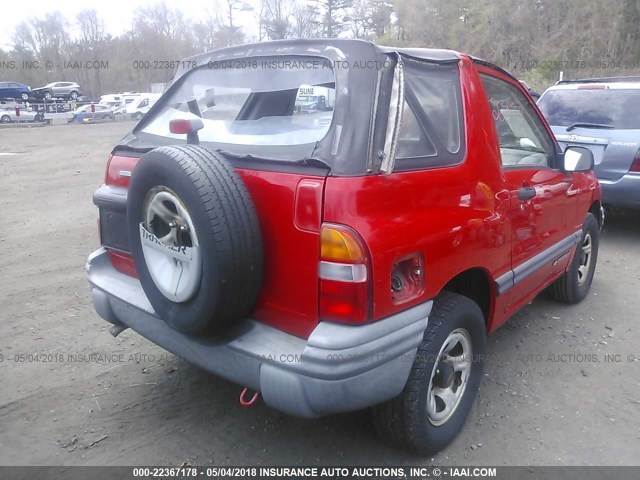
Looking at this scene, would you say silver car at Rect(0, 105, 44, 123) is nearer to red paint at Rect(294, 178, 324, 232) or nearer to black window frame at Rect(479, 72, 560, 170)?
black window frame at Rect(479, 72, 560, 170)

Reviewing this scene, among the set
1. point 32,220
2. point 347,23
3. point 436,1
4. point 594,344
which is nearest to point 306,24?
point 347,23

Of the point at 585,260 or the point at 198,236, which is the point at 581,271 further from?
the point at 198,236

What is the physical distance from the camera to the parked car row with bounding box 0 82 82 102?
39000 mm

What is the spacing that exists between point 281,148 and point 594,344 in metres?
2.82

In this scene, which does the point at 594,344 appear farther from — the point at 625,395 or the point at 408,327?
the point at 408,327

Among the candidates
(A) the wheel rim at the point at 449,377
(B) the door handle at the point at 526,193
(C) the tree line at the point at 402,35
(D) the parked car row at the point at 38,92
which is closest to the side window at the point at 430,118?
(B) the door handle at the point at 526,193

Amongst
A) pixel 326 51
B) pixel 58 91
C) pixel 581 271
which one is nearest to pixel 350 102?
pixel 326 51

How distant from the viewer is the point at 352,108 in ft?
7.07

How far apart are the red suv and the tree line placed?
17.8m

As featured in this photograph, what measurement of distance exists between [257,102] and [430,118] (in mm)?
1013

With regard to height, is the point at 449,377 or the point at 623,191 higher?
the point at 623,191

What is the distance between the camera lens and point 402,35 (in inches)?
1859

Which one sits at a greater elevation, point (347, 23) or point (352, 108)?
point (347, 23)

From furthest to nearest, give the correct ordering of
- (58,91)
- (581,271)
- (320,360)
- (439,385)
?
(58,91) → (581,271) → (439,385) → (320,360)
